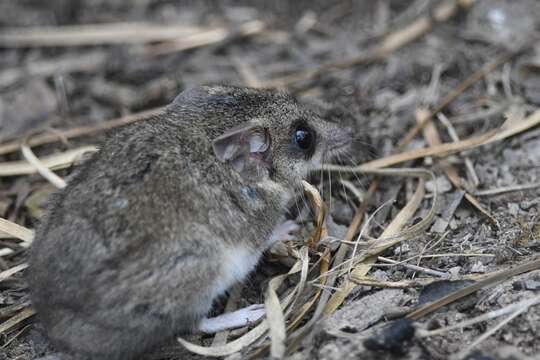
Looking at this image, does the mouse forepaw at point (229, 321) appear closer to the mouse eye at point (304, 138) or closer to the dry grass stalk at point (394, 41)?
the mouse eye at point (304, 138)

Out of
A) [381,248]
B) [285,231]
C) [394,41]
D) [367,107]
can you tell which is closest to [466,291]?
[381,248]

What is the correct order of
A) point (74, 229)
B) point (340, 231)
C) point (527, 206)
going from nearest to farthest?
point (74, 229) < point (527, 206) < point (340, 231)

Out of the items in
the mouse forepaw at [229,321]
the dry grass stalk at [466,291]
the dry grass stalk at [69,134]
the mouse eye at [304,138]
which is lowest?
the dry grass stalk at [466,291]

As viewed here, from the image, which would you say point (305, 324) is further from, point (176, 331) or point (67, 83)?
point (67, 83)

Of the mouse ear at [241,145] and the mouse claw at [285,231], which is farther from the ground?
the mouse ear at [241,145]

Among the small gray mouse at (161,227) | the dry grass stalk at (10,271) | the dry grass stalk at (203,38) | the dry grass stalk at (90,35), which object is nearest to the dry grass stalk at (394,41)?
the dry grass stalk at (203,38)

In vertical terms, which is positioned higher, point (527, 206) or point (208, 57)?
point (208, 57)

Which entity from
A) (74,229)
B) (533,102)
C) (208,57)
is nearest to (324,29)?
(208,57)

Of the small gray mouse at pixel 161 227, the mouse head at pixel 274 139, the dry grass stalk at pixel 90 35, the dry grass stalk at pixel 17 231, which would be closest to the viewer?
the small gray mouse at pixel 161 227

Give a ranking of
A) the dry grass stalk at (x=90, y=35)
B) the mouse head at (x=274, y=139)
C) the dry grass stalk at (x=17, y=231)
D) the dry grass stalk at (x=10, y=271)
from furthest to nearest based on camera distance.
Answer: the dry grass stalk at (x=90, y=35) < the dry grass stalk at (x=17, y=231) < the dry grass stalk at (x=10, y=271) < the mouse head at (x=274, y=139)
